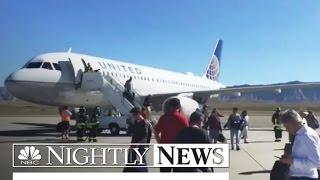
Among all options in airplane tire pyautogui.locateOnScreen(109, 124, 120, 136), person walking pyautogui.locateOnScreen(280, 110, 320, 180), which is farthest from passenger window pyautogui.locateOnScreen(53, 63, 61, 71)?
person walking pyautogui.locateOnScreen(280, 110, 320, 180)

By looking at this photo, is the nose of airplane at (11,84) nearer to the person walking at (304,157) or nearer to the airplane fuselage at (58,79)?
the airplane fuselage at (58,79)

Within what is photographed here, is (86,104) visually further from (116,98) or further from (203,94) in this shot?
(203,94)

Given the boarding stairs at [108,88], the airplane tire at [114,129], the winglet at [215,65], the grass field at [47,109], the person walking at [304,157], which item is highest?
the winglet at [215,65]

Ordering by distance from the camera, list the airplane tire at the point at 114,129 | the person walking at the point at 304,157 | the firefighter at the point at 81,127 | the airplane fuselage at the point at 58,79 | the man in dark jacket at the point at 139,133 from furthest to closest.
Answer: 1. the airplane tire at the point at 114,129
2. the airplane fuselage at the point at 58,79
3. the firefighter at the point at 81,127
4. the man in dark jacket at the point at 139,133
5. the person walking at the point at 304,157

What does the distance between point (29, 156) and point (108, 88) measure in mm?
12331

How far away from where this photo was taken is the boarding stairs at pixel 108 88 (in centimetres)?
1936

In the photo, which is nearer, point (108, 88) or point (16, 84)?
point (16, 84)

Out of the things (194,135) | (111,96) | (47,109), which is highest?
(111,96)

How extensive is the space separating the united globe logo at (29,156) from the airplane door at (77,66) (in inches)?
469

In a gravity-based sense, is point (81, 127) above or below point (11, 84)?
below

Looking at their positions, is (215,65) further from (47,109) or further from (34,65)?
(47,109)

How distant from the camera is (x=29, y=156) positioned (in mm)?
7656

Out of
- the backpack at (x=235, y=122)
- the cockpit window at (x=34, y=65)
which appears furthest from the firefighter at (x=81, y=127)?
the backpack at (x=235, y=122)

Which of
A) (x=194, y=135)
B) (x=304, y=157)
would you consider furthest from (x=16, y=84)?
(x=304, y=157)
